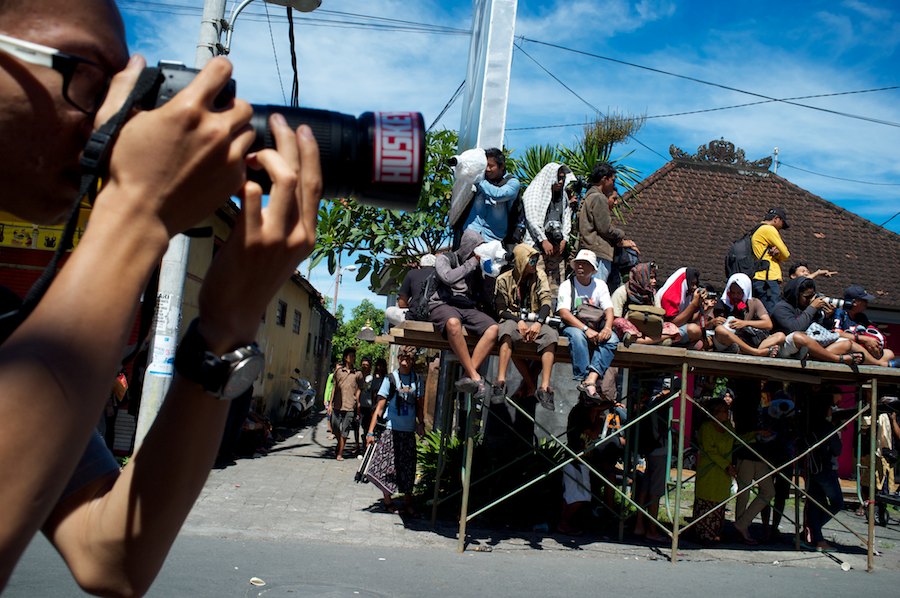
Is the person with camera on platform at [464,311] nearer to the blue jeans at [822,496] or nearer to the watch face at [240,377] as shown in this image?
the blue jeans at [822,496]

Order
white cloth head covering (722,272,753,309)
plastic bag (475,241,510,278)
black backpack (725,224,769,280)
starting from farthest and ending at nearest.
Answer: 1. black backpack (725,224,769,280)
2. white cloth head covering (722,272,753,309)
3. plastic bag (475,241,510,278)

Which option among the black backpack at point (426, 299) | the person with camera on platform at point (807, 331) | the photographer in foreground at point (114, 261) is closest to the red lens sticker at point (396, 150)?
the photographer in foreground at point (114, 261)

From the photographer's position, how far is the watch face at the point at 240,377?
109 cm

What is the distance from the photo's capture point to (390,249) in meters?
11.5

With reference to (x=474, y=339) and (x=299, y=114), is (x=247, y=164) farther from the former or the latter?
(x=474, y=339)

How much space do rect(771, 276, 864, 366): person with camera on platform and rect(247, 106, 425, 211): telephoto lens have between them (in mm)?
8270

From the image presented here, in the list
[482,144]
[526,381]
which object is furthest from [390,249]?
[526,381]

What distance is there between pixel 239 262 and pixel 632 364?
29.0ft

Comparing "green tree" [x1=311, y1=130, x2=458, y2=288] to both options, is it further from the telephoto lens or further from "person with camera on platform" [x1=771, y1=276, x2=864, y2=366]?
the telephoto lens

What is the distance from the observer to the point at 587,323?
8.07m

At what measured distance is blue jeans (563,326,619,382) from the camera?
786cm

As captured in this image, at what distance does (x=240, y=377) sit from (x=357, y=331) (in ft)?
151

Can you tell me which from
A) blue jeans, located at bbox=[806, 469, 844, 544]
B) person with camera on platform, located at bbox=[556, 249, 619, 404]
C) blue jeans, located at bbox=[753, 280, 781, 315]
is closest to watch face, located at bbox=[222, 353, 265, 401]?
person with camera on platform, located at bbox=[556, 249, 619, 404]

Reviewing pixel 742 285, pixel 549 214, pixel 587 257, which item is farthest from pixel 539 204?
pixel 742 285
